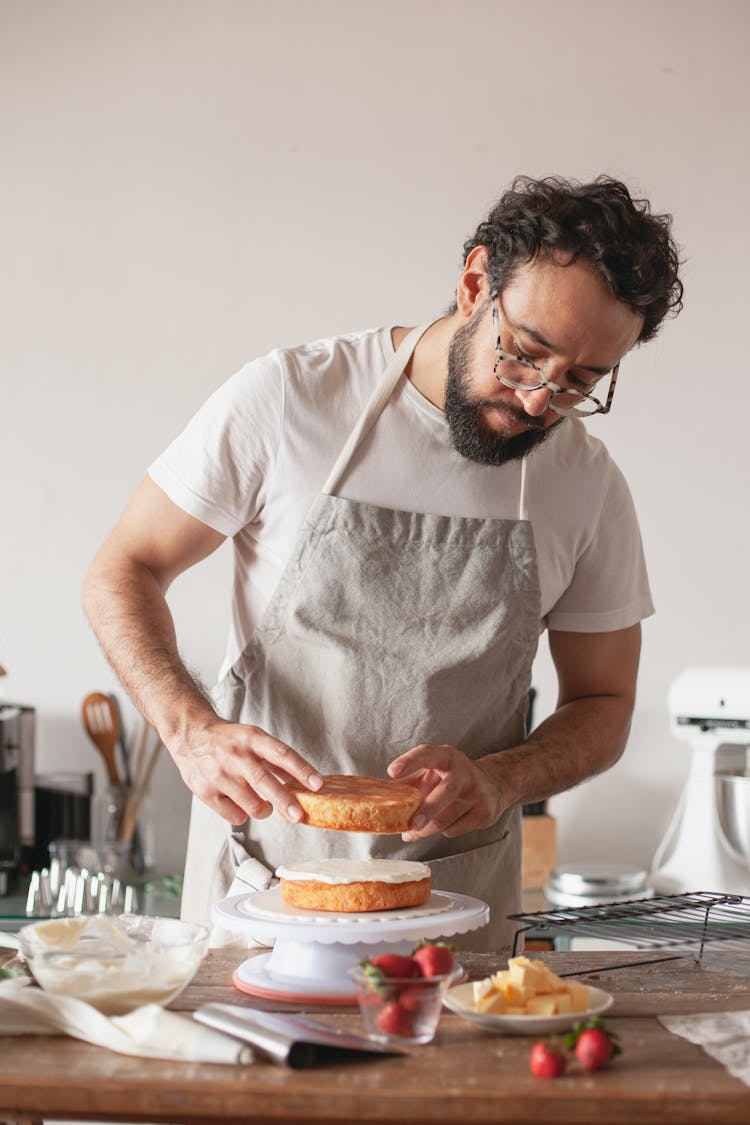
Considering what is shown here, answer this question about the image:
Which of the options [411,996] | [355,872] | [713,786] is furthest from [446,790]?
[713,786]

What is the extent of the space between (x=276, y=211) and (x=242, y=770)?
1943mm

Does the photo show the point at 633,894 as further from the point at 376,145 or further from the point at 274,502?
the point at 376,145

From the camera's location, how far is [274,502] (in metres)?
1.78

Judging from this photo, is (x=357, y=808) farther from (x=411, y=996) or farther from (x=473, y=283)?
(x=473, y=283)

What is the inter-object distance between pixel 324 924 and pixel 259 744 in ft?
0.73

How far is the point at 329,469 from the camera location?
70.1 inches

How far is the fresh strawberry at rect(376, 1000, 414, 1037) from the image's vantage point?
1.11 metres

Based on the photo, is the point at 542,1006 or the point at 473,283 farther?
the point at 473,283

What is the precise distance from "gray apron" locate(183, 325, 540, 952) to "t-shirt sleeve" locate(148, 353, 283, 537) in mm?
97

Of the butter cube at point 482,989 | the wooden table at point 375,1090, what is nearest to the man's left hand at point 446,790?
the butter cube at point 482,989

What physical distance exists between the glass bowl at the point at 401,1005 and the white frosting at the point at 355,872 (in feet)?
0.63

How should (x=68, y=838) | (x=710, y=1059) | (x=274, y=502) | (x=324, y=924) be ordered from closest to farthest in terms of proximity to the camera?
(x=710, y=1059) → (x=324, y=924) → (x=274, y=502) → (x=68, y=838)

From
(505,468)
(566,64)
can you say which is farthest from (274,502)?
(566,64)

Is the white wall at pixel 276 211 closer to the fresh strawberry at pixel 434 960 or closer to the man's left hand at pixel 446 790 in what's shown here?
the man's left hand at pixel 446 790
